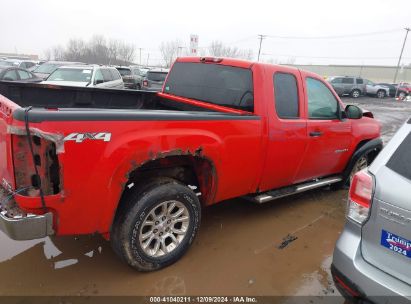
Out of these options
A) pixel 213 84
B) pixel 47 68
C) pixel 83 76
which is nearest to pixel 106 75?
pixel 83 76

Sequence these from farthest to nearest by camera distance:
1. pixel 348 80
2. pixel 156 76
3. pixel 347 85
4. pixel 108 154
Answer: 1. pixel 348 80
2. pixel 347 85
3. pixel 156 76
4. pixel 108 154

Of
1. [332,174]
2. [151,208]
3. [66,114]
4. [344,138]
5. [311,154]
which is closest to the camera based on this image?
[66,114]

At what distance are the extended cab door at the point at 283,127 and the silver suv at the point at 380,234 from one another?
1461mm

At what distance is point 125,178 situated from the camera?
269 cm

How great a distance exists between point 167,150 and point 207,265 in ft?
4.13

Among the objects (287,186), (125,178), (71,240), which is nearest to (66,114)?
(125,178)

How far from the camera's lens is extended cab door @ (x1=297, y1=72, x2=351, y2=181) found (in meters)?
4.28

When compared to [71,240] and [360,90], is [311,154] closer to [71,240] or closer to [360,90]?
[71,240]

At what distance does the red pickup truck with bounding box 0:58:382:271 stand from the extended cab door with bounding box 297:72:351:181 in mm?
18

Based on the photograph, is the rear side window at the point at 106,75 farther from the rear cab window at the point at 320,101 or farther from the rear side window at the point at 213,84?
the rear cab window at the point at 320,101

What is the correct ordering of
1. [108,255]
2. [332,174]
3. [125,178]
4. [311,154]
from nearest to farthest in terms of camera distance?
[125,178] < [108,255] < [311,154] < [332,174]

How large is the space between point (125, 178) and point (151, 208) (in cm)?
42

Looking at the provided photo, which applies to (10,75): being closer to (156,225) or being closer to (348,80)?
(156,225)

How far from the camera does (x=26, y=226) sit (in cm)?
239
